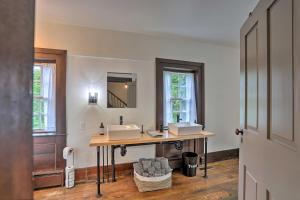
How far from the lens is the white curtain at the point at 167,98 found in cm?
344

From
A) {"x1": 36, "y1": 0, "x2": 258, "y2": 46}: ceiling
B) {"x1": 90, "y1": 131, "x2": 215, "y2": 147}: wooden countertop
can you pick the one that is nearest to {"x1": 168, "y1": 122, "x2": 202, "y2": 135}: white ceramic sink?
{"x1": 90, "y1": 131, "x2": 215, "y2": 147}: wooden countertop

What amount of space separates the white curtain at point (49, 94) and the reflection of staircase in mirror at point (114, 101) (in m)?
0.87

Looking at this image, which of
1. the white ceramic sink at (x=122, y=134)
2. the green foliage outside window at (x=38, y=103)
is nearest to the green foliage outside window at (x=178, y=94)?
the white ceramic sink at (x=122, y=134)

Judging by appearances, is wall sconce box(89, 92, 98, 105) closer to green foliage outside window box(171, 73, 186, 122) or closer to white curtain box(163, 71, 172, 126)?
white curtain box(163, 71, 172, 126)

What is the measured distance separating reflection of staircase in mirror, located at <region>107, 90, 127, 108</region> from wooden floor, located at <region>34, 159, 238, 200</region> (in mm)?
1226

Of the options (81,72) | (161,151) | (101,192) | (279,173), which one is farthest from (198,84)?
(279,173)

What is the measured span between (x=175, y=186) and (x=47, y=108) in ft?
7.73

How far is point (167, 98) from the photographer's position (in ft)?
11.3

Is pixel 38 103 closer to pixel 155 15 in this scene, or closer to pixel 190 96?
pixel 155 15

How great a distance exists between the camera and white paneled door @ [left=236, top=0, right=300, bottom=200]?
29.9 inches

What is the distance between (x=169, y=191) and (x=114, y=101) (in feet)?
5.46

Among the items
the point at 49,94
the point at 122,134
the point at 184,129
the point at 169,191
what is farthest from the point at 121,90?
the point at 169,191

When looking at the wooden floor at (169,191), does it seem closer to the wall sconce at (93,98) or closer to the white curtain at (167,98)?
the white curtain at (167,98)

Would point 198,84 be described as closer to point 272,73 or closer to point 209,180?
point 209,180
